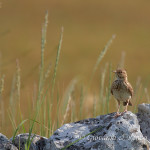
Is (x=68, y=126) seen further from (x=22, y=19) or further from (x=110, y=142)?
(x=22, y=19)

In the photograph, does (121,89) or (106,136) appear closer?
(106,136)

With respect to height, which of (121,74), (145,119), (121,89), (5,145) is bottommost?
(5,145)

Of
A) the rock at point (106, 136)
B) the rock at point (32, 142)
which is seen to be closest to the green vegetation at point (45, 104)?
the rock at point (32, 142)

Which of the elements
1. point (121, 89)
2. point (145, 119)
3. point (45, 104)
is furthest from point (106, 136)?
point (45, 104)

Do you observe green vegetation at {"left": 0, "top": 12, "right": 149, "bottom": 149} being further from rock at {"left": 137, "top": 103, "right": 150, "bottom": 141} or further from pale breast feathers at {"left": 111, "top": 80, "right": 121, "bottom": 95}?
rock at {"left": 137, "top": 103, "right": 150, "bottom": 141}

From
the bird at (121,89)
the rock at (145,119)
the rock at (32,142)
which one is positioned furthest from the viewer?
the bird at (121,89)

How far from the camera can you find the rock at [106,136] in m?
2.24

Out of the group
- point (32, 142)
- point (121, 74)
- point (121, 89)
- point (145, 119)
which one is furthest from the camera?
point (121, 74)

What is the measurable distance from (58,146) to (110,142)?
32 centimetres

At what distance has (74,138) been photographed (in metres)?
2.36

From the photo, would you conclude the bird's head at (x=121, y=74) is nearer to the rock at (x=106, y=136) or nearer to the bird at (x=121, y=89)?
the bird at (x=121, y=89)

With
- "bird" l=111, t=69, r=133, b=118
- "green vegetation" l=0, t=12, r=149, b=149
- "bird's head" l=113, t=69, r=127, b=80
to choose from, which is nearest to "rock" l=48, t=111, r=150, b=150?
"green vegetation" l=0, t=12, r=149, b=149

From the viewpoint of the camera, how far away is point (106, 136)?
227 centimetres

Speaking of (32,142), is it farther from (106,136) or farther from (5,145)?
(106,136)
